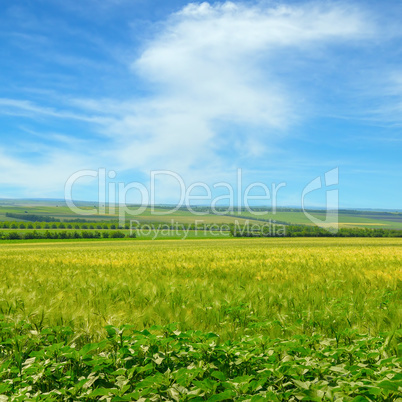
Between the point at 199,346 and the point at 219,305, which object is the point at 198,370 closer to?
the point at 199,346

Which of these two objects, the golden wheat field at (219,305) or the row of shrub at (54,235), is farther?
the row of shrub at (54,235)

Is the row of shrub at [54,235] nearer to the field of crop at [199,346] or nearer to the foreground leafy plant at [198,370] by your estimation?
the field of crop at [199,346]

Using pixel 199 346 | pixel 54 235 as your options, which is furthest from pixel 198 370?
pixel 54 235

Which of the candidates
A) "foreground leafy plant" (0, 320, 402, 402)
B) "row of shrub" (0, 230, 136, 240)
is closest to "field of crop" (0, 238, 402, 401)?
"foreground leafy plant" (0, 320, 402, 402)

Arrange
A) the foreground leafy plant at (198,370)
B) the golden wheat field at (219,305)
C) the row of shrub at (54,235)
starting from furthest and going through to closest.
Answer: the row of shrub at (54,235) < the golden wheat field at (219,305) < the foreground leafy plant at (198,370)

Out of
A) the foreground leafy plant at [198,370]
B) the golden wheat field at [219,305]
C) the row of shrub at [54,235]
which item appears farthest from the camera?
the row of shrub at [54,235]

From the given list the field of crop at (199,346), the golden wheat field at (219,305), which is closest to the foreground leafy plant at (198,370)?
the field of crop at (199,346)

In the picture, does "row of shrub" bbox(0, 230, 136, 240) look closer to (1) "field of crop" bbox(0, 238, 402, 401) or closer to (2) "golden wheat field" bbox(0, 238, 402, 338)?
(2) "golden wheat field" bbox(0, 238, 402, 338)

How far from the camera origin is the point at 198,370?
2.72 m

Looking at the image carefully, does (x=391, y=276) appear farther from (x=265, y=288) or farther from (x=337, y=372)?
(x=337, y=372)

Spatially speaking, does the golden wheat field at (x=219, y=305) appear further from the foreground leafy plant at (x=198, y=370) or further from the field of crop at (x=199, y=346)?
the foreground leafy plant at (x=198, y=370)

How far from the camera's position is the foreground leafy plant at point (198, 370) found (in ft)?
8.23

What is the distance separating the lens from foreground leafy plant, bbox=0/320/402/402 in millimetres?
2508

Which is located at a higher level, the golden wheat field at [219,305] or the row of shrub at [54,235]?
the golden wheat field at [219,305]
